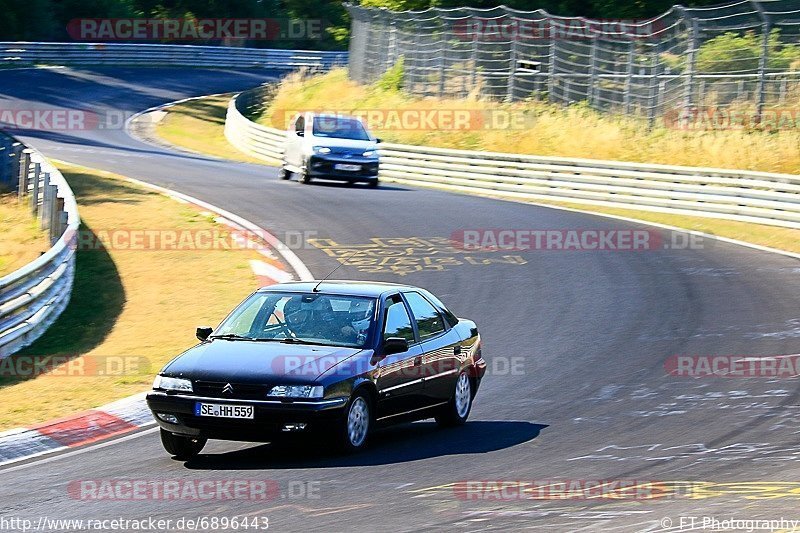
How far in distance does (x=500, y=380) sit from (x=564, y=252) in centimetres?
822

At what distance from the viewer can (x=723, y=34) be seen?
94.9 feet

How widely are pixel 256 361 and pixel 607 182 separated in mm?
18902

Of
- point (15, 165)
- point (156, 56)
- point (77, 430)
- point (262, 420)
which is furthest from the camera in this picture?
point (156, 56)

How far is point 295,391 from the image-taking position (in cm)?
914

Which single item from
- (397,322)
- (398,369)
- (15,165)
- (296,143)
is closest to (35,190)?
(15,165)

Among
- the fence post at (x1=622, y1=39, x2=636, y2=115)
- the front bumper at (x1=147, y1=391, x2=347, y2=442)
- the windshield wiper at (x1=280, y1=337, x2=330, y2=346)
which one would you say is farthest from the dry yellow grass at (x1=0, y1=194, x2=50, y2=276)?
the fence post at (x1=622, y1=39, x2=636, y2=115)

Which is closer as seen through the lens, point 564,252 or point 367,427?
point 367,427

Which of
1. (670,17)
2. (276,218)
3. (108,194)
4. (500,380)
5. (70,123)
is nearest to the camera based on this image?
(500,380)

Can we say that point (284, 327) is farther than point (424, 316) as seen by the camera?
No

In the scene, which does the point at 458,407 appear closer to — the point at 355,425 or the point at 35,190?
the point at 355,425

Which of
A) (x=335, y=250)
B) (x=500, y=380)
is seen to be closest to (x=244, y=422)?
(x=500, y=380)

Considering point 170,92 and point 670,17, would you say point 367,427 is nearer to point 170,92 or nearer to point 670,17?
point 670,17

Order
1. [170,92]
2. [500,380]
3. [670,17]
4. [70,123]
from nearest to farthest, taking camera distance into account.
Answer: [500,380] < [670,17] < [70,123] < [170,92]

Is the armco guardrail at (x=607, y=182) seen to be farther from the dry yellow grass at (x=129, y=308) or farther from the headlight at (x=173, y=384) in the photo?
the headlight at (x=173, y=384)
